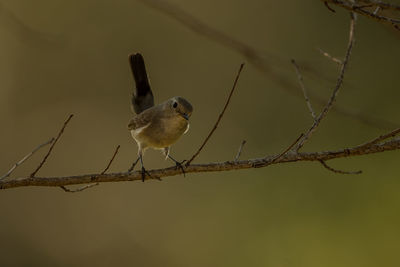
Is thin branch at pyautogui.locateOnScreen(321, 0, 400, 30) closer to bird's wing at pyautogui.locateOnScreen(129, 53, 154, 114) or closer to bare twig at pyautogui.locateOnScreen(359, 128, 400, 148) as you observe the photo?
bare twig at pyautogui.locateOnScreen(359, 128, 400, 148)

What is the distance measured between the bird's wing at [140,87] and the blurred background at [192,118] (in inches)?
115

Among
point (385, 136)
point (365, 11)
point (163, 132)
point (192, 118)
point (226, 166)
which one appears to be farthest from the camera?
point (192, 118)

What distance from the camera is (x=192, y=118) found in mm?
9102

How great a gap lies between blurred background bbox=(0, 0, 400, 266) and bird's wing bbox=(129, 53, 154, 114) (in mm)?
2909

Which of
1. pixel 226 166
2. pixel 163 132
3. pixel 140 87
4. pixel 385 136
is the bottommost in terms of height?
pixel 226 166

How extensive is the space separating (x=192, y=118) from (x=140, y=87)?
4.08m

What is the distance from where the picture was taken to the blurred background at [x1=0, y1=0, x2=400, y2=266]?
742 cm

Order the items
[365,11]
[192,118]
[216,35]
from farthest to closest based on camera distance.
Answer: [192,118] → [216,35] → [365,11]

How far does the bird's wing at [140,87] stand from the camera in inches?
188

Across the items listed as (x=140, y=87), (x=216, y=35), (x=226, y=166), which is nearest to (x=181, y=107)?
(x=140, y=87)

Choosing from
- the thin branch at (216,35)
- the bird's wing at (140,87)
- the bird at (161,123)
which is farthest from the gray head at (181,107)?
the thin branch at (216,35)

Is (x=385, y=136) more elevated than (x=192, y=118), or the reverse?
(x=192, y=118)

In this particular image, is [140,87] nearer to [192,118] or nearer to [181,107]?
[181,107]

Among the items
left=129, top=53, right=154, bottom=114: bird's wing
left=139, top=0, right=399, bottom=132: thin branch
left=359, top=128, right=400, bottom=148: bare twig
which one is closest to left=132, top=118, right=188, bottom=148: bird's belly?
left=129, top=53, right=154, bottom=114: bird's wing
